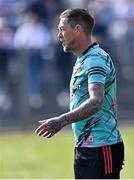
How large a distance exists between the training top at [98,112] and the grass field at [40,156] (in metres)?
4.39

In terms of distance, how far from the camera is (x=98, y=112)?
23.6 ft

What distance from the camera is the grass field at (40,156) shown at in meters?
12.4

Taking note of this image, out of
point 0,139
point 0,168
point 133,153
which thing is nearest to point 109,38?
point 0,139

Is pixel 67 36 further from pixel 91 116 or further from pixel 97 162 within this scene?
pixel 97 162

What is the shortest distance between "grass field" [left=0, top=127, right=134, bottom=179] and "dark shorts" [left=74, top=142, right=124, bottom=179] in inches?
170

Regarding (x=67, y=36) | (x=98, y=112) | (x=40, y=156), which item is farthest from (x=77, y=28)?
(x=40, y=156)

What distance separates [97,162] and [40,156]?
24.0 ft

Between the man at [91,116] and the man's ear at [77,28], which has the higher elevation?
the man's ear at [77,28]

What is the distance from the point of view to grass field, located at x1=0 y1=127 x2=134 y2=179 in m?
12.4

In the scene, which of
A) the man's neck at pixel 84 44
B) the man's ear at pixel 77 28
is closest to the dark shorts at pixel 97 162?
the man's neck at pixel 84 44

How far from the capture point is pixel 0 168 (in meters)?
13.2

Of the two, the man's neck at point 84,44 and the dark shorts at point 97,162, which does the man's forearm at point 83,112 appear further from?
the man's neck at point 84,44

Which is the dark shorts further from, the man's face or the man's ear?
the man's ear

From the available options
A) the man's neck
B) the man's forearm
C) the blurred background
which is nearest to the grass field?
the blurred background
